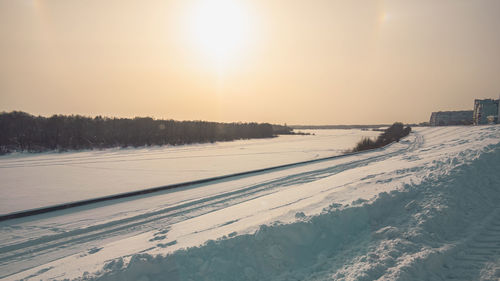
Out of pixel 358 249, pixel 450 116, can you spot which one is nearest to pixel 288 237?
pixel 358 249

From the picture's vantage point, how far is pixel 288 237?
3.65 m

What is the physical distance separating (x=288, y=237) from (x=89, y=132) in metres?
28.7

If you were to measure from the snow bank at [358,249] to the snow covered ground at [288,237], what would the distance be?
0.04 ft

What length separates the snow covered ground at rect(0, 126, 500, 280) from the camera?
303 centimetres

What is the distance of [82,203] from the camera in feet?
21.8

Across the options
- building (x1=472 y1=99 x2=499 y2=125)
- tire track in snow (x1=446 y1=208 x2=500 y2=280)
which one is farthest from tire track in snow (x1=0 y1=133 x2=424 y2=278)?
building (x1=472 y1=99 x2=499 y2=125)

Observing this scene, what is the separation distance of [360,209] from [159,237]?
3.70 metres

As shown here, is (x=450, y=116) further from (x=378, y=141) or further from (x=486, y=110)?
(x=378, y=141)

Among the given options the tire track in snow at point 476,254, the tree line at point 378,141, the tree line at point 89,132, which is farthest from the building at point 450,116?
the tire track in snow at point 476,254

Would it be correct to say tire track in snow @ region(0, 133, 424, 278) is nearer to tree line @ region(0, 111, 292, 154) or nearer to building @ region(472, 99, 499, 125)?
tree line @ region(0, 111, 292, 154)

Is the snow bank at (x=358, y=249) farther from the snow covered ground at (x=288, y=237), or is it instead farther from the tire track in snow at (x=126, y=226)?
the tire track in snow at (x=126, y=226)

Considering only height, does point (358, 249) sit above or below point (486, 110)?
below

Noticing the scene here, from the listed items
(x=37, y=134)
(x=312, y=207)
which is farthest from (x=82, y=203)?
(x=37, y=134)

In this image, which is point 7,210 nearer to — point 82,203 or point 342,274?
point 82,203
